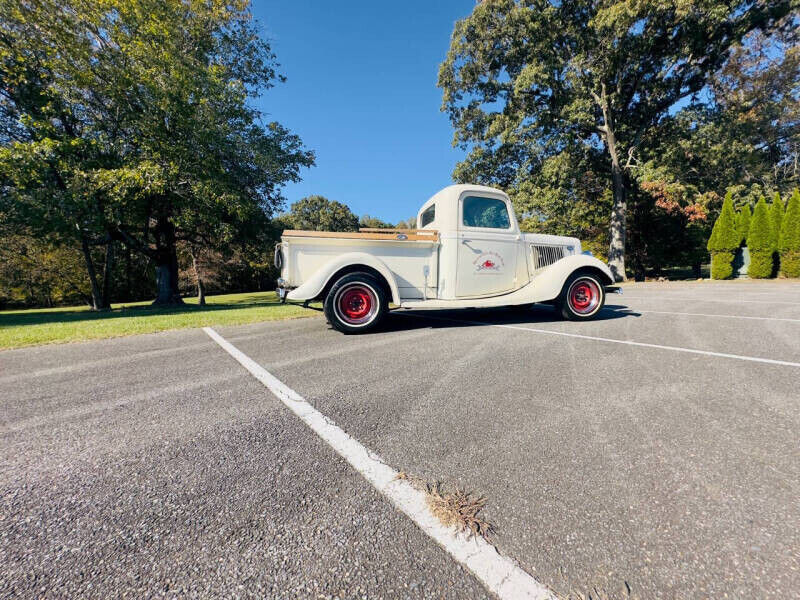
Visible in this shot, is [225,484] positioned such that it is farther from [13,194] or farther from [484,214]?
[13,194]

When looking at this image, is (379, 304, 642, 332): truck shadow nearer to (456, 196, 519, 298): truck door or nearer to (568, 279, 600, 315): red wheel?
(568, 279, 600, 315): red wheel

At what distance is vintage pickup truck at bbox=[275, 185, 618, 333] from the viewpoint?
195 inches

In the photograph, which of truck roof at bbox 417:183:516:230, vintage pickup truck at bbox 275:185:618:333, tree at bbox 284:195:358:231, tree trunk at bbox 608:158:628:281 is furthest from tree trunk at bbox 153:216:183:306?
tree at bbox 284:195:358:231

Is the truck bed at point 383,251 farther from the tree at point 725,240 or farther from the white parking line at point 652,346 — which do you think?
the tree at point 725,240

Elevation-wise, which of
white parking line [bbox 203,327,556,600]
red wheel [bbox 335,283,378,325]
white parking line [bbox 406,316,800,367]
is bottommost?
white parking line [bbox 203,327,556,600]

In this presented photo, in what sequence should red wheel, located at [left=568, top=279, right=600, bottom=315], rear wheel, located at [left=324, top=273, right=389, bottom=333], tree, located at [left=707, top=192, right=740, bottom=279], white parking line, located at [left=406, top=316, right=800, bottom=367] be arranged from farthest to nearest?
tree, located at [left=707, top=192, right=740, bottom=279] → red wheel, located at [left=568, top=279, right=600, bottom=315] → rear wheel, located at [left=324, top=273, right=389, bottom=333] → white parking line, located at [left=406, top=316, right=800, bottom=367]

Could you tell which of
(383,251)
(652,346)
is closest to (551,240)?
(652,346)

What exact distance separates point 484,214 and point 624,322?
3171mm

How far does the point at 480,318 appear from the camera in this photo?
6.44 metres

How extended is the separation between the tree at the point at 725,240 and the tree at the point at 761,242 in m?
0.67

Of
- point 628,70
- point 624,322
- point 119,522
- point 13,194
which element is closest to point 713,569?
point 119,522

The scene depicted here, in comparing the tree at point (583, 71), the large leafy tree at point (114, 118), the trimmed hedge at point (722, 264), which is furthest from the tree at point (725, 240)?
the large leafy tree at point (114, 118)

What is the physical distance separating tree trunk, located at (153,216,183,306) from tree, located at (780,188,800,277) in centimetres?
2987

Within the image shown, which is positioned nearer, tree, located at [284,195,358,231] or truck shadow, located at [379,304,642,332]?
truck shadow, located at [379,304,642,332]
